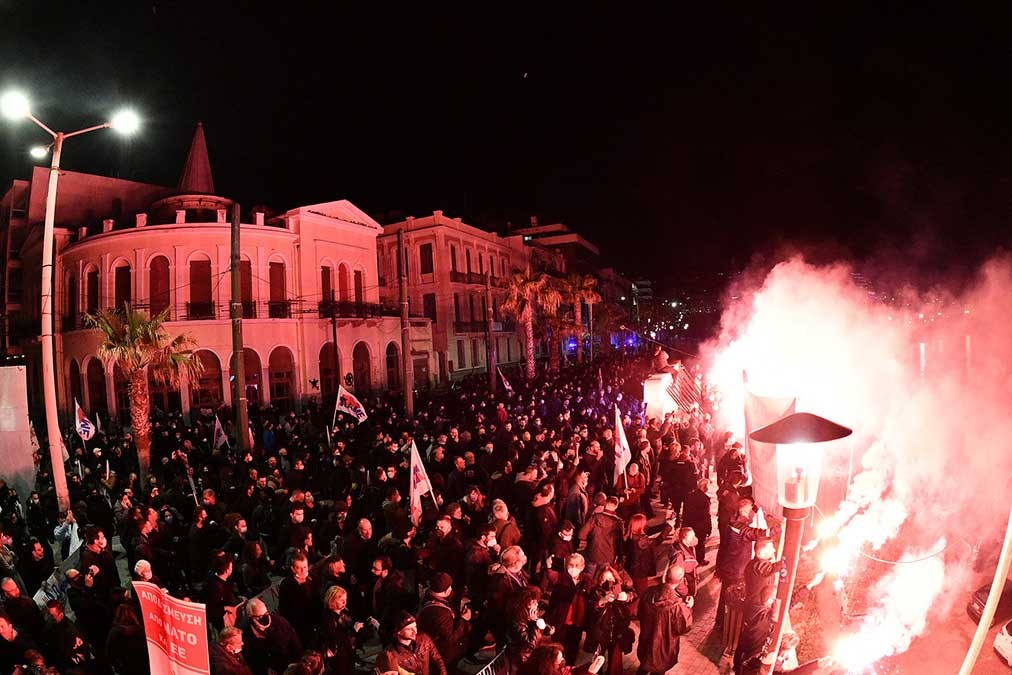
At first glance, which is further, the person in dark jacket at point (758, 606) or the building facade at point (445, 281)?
the building facade at point (445, 281)

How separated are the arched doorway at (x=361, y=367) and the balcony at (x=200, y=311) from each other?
Answer: 744 cm

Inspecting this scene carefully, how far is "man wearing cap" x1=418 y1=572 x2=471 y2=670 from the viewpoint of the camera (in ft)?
17.7

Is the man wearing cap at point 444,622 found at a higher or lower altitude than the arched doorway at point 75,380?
lower

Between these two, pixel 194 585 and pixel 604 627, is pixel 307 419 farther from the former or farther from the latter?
pixel 604 627

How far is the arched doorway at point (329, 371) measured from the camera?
30.0 meters

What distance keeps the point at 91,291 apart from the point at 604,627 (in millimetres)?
30087

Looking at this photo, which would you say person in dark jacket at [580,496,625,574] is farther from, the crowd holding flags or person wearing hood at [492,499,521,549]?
the crowd holding flags

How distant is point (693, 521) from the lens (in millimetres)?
8664

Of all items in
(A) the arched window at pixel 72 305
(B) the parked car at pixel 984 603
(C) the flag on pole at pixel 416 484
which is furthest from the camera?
(A) the arched window at pixel 72 305

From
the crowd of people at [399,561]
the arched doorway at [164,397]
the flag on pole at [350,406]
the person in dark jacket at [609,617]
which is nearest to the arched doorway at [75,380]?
the arched doorway at [164,397]

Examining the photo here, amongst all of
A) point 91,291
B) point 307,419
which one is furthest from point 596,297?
point 91,291

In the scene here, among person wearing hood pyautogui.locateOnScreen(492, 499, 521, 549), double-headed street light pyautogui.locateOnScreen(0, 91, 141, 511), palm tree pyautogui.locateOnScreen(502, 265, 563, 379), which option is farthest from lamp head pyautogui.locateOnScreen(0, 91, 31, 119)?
palm tree pyautogui.locateOnScreen(502, 265, 563, 379)

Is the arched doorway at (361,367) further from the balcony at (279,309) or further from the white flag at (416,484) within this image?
the white flag at (416,484)

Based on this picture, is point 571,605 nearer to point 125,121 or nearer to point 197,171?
point 125,121
